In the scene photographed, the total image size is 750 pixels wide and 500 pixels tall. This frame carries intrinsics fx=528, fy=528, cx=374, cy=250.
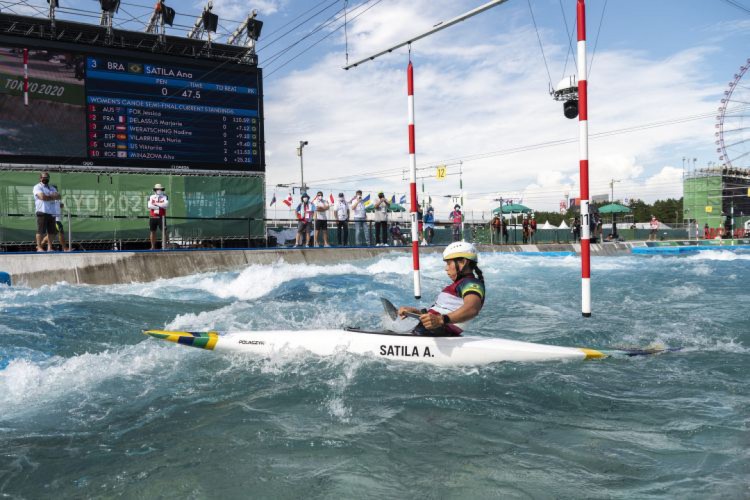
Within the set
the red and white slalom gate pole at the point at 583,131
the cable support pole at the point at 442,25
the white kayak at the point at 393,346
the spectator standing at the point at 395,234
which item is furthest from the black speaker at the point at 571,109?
the spectator standing at the point at 395,234

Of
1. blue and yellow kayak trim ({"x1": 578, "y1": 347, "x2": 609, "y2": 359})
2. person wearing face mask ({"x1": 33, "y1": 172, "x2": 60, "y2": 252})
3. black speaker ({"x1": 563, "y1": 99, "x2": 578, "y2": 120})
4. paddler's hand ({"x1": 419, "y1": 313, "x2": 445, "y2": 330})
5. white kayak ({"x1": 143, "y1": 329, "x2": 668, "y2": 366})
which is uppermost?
black speaker ({"x1": 563, "y1": 99, "x2": 578, "y2": 120})

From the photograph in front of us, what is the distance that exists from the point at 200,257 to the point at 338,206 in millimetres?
5859

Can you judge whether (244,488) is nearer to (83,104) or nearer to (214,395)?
(214,395)

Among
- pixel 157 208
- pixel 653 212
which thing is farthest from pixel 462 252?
pixel 653 212

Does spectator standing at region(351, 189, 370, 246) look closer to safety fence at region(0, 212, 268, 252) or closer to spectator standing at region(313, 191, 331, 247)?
spectator standing at region(313, 191, 331, 247)

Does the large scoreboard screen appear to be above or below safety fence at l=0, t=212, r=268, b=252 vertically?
above

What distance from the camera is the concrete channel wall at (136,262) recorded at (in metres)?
11.0

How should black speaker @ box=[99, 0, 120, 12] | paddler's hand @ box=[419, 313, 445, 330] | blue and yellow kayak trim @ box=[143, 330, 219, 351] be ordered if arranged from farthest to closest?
black speaker @ box=[99, 0, 120, 12], blue and yellow kayak trim @ box=[143, 330, 219, 351], paddler's hand @ box=[419, 313, 445, 330]

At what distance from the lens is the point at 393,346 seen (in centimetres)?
524

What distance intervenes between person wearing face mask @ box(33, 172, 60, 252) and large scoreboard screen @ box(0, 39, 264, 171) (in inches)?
182

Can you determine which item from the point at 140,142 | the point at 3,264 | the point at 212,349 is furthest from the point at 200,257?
the point at 212,349

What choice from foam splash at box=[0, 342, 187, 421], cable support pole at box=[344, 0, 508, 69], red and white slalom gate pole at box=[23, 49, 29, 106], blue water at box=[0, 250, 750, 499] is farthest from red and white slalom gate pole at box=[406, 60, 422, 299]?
red and white slalom gate pole at box=[23, 49, 29, 106]

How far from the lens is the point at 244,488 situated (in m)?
2.81

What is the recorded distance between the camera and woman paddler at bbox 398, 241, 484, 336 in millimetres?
4906
